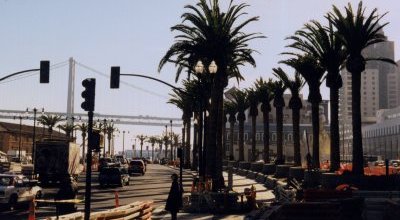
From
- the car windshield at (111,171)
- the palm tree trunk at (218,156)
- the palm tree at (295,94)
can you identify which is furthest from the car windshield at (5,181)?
the palm tree at (295,94)

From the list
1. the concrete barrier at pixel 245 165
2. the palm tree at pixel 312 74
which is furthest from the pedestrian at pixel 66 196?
the concrete barrier at pixel 245 165

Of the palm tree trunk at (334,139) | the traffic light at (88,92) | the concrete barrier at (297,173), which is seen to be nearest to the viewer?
the traffic light at (88,92)

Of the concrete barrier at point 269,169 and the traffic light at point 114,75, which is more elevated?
the traffic light at point 114,75

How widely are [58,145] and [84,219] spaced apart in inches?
1223

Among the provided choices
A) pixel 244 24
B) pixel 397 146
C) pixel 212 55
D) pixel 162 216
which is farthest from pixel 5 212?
pixel 397 146

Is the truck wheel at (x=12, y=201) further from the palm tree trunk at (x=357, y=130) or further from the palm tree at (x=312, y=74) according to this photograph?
the palm tree at (x=312, y=74)

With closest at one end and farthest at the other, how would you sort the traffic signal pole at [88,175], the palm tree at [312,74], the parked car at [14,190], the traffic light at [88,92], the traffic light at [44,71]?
the traffic signal pole at [88,175] < the traffic light at [88,92] < the parked car at [14,190] < the traffic light at [44,71] < the palm tree at [312,74]

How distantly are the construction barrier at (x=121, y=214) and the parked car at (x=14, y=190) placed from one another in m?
8.80

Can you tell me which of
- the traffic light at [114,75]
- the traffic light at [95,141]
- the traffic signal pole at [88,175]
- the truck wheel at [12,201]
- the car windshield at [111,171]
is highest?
the traffic light at [114,75]

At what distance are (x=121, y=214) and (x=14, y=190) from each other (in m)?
12.4

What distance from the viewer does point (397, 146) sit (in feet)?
473

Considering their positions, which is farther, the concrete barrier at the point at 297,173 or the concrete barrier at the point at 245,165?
the concrete barrier at the point at 245,165

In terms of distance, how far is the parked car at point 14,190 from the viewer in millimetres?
26906

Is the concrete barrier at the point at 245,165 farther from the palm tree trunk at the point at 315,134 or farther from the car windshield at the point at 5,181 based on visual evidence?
the car windshield at the point at 5,181
